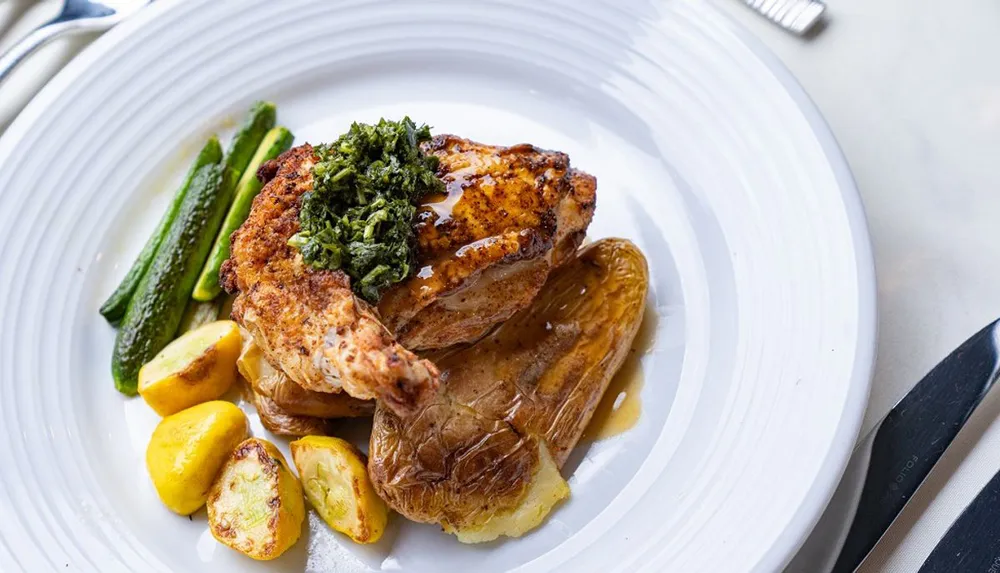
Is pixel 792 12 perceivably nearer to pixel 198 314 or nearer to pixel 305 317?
pixel 305 317

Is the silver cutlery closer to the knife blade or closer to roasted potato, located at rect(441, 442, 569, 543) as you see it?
the knife blade

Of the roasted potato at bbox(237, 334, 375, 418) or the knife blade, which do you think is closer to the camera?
the knife blade

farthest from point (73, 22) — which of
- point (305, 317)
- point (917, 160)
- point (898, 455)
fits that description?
point (898, 455)

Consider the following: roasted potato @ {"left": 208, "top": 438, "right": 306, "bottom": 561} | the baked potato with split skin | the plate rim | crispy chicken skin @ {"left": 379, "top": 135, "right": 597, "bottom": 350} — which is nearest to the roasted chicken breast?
crispy chicken skin @ {"left": 379, "top": 135, "right": 597, "bottom": 350}

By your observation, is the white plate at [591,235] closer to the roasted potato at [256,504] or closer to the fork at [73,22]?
the roasted potato at [256,504]

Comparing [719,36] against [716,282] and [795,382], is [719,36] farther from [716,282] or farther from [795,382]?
[795,382]

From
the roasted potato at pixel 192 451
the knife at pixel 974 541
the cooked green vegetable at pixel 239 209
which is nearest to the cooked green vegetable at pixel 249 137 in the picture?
the cooked green vegetable at pixel 239 209

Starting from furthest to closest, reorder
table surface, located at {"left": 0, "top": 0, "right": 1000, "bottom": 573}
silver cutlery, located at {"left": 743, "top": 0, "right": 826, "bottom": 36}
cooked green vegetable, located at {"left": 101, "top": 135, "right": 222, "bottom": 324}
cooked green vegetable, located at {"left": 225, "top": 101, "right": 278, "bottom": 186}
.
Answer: silver cutlery, located at {"left": 743, "top": 0, "right": 826, "bottom": 36} → cooked green vegetable, located at {"left": 225, "top": 101, "right": 278, "bottom": 186} → cooked green vegetable, located at {"left": 101, "top": 135, "right": 222, "bottom": 324} → table surface, located at {"left": 0, "top": 0, "right": 1000, "bottom": 573}
